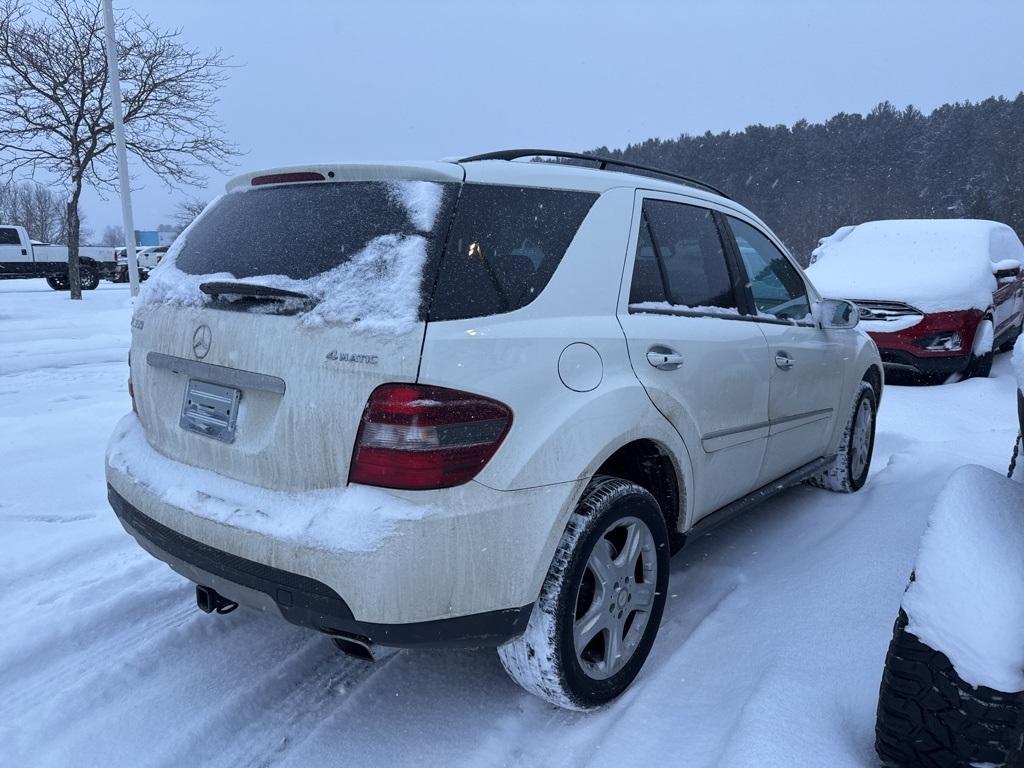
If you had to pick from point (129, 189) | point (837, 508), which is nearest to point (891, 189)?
point (129, 189)

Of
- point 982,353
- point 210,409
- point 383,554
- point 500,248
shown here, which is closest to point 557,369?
point 500,248

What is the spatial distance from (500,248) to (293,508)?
941 millimetres

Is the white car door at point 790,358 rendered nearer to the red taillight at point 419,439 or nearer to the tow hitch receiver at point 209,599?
the red taillight at point 419,439

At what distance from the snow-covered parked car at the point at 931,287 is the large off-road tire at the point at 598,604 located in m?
6.08

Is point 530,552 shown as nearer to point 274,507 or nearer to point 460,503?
point 460,503

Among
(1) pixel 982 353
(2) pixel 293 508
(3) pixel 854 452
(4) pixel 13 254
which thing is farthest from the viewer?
(4) pixel 13 254

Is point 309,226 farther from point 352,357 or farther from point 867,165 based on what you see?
point 867,165

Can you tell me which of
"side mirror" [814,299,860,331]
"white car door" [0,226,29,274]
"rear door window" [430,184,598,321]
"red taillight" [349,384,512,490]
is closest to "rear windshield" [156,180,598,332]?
"rear door window" [430,184,598,321]

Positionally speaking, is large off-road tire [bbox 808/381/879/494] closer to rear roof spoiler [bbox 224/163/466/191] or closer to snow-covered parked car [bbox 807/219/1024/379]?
rear roof spoiler [bbox 224/163/466/191]

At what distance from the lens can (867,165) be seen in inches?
2354

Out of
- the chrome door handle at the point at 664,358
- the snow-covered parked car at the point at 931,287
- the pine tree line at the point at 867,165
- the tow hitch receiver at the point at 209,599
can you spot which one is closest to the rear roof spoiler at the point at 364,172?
the chrome door handle at the point at 664,358

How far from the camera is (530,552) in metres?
2.00

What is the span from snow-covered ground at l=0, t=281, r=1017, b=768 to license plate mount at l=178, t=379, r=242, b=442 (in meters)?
0.93

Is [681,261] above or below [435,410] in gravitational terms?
above
